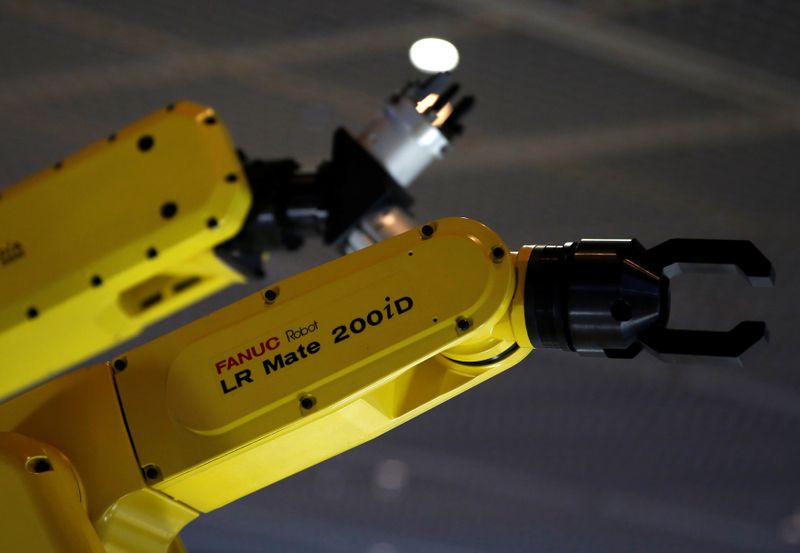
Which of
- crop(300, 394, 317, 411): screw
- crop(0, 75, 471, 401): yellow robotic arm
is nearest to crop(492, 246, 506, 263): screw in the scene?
crop(300, 394, 317, 411): screw

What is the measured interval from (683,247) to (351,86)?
159 cm

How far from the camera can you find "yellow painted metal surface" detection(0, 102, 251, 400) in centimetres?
177

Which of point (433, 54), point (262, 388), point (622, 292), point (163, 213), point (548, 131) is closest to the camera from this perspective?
point (622, 292)

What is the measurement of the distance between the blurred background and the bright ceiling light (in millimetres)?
32

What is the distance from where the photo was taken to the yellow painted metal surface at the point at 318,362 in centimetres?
135

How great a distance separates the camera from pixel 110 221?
5.86 feet

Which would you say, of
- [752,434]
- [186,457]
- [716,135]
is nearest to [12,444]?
[186,457]

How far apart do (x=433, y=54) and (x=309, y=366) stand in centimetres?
138

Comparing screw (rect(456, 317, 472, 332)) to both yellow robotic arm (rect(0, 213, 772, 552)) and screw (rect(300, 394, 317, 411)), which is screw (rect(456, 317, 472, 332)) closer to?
yellow robotic arm (rect(0, 213, 772, 552))

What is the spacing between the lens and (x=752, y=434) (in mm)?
4164

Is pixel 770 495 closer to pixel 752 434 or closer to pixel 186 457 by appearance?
pixel 752 434

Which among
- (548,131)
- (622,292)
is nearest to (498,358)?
(622,292)

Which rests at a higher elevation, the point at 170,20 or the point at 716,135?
the point at 170,20

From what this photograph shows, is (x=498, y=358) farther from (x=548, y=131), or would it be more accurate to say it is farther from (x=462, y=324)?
(x=548, y=131)
